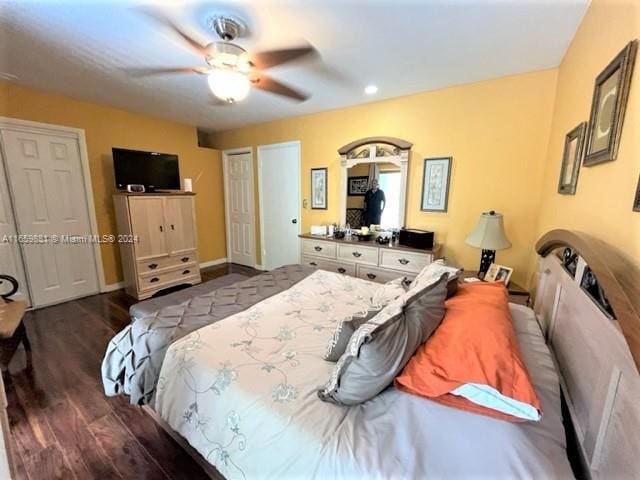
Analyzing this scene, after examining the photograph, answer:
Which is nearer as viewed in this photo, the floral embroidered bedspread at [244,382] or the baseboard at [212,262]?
the floral embroidered bedspread at [244,382]

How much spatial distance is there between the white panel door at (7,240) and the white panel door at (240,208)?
2576mm

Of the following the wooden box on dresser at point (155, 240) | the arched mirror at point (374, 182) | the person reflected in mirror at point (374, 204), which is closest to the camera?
the arched mirror at point (374, 182)

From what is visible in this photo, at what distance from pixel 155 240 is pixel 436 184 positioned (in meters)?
3.50

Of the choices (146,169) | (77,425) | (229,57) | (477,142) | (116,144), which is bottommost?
(77,425)

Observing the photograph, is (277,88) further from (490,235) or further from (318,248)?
(490,235)

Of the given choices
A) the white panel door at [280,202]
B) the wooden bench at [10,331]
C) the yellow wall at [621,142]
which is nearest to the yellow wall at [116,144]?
the white panel door at [280,202]

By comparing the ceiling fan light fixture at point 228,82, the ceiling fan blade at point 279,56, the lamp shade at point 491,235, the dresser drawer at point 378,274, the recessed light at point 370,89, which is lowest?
the dresser drawer at point 378,274

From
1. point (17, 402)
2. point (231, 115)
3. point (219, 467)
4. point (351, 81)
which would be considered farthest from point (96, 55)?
point (219, 467)

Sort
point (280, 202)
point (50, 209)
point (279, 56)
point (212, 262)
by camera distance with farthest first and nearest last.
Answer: point (212, 262) → point (280, 202) → point (50, 209) → point (279, 56)

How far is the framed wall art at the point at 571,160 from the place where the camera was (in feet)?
4.81

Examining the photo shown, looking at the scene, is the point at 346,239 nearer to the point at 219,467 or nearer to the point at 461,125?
the point at 461,125

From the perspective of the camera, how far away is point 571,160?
63.2 inches

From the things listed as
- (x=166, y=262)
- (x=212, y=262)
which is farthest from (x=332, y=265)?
(x=212, y=262)

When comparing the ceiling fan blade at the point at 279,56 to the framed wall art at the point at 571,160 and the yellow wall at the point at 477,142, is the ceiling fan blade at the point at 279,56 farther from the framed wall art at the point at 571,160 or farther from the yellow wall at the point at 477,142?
the framed wall art at the point at 571,160
